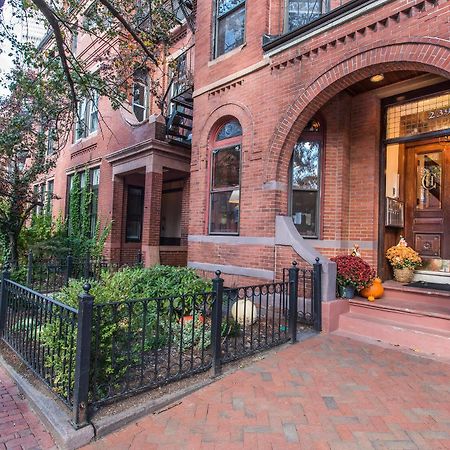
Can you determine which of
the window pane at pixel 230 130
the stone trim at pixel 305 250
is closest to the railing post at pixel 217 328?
the stone trim at pixel 305 250

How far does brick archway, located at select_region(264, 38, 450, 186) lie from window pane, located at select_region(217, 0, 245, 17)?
10.7 feet

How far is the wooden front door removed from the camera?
21.4 feet

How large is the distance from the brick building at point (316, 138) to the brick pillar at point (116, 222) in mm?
4325

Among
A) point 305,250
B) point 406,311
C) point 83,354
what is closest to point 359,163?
point 305,250

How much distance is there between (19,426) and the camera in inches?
114

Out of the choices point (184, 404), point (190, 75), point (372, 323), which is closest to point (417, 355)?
point (372, 323)

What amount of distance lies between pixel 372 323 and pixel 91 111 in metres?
13.2

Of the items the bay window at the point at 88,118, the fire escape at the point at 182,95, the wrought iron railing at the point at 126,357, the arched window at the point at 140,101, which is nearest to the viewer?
the wrought iron railing at the point at 126,357

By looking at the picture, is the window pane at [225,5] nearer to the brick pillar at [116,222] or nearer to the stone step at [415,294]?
the brick pillar at [116,222]

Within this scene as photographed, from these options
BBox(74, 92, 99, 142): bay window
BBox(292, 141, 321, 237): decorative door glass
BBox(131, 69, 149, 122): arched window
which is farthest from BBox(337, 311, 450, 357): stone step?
BBox(74, 92, 99, 142): bay window

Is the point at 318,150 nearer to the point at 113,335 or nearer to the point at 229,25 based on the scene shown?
the point at 229,25

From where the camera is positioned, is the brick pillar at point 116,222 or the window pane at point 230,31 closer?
the window pane at point 230,31

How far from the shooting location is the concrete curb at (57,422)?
2611 mm

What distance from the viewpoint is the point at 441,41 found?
15.0ft
